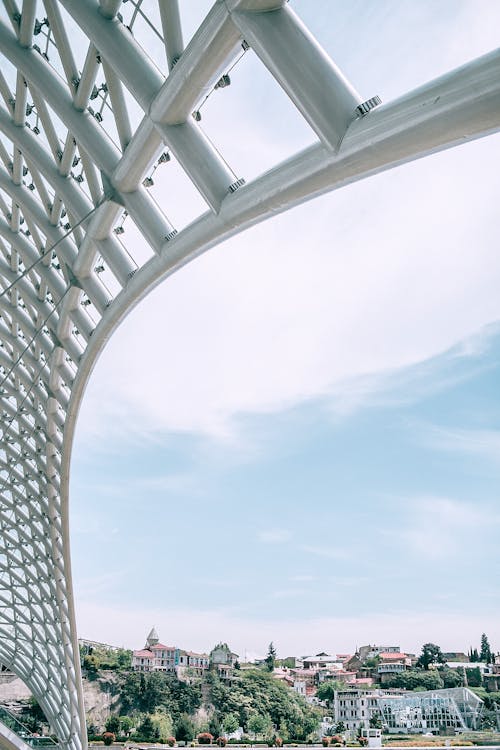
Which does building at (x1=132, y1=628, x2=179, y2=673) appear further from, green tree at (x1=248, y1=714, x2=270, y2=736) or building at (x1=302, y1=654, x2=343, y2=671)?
building at (x1=302, y1=654, x2=343, y2=671)

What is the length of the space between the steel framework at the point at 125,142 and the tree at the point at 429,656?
15176 cm

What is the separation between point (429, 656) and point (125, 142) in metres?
168

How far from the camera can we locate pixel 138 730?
4577 inches

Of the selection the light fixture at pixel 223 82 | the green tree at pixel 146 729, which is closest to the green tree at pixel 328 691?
the green tree at pixel 146 729

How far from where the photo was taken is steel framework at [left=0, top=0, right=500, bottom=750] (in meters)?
7.24

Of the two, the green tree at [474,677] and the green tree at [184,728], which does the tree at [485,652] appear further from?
the green tree at [184,728]

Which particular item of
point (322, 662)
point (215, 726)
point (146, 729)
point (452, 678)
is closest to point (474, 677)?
point (452, 678)

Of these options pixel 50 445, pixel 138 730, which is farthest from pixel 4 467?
pixel 138 730

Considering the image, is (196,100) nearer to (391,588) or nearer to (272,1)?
(272,1)

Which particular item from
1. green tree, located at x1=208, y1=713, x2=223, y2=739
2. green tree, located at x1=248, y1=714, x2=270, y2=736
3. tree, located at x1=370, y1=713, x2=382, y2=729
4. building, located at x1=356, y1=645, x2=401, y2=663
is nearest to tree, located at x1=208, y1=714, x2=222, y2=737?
green tree, located at x1=208, y1=713, x2=223, y2=739

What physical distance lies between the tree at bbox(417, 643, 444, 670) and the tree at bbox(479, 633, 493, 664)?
14043 mm

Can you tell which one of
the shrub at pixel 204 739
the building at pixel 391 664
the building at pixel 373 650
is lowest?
the shrub at pixel 204 739

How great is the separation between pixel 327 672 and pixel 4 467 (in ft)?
461

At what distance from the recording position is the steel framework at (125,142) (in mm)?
7242
